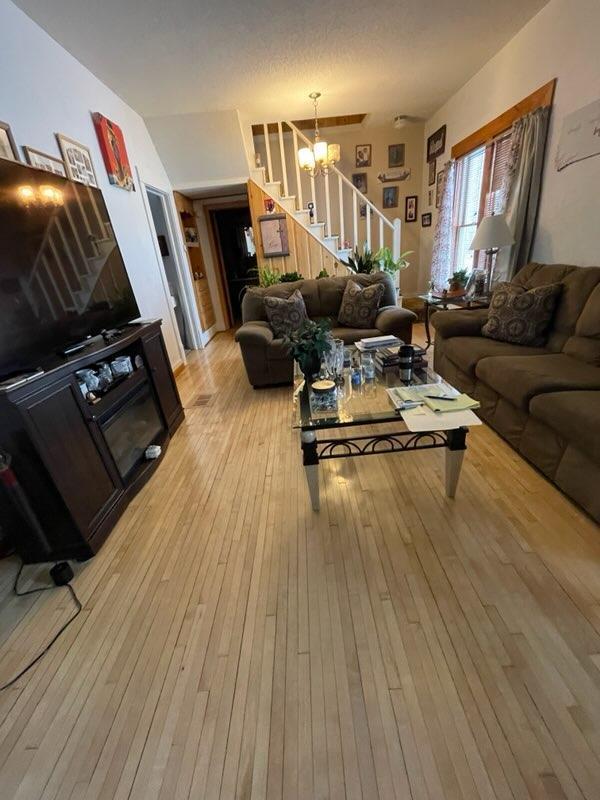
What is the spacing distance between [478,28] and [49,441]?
413 cm

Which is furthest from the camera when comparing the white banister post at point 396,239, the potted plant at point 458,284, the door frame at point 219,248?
the door frame at point 219,248

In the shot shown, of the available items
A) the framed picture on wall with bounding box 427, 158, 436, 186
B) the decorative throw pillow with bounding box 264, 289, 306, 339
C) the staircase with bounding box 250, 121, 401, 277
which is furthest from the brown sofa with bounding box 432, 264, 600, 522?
the framed picture on wall with bounding box 427, 158, 436, 186

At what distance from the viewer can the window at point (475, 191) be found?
3.35m

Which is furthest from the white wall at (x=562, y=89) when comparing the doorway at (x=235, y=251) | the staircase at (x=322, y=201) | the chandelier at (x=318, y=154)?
the doorway at (x=235, y=251)

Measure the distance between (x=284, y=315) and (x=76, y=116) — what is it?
2.12 meters

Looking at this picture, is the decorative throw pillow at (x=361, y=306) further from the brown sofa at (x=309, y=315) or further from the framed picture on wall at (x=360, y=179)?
the framed picture on wall at (x=360, y=179)

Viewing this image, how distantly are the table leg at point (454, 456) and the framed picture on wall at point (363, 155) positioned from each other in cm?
520

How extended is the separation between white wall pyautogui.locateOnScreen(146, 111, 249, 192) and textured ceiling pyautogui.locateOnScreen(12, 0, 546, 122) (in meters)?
0.16

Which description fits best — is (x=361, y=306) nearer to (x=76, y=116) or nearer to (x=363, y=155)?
(x=76, y=116)

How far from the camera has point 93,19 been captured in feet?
7.02

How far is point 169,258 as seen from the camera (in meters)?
4.57

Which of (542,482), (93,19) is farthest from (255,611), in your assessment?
(93,19)

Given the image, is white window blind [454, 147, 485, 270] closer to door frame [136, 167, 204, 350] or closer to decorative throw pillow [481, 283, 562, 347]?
decorative throw pillow [481, 283, 562, 347]

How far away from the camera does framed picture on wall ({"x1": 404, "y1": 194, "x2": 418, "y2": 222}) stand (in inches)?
208
